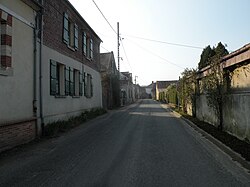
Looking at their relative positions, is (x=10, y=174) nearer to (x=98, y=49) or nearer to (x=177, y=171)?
(x=177, y=171)

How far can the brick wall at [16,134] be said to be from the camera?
865cm

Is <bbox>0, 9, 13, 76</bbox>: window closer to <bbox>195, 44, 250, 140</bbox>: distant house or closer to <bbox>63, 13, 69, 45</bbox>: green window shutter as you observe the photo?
<bbox>63, 13, 69, 45</bbox>: green window shutter

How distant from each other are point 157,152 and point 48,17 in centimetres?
879

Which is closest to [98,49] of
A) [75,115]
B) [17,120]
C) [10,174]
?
[75,115]

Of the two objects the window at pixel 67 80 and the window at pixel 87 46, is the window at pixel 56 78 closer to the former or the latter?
the window at pixel 67 80

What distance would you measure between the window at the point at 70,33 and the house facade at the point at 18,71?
15.0 ft

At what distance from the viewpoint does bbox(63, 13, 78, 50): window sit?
16453 mm

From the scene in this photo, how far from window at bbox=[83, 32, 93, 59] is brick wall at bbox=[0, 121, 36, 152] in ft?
36.3

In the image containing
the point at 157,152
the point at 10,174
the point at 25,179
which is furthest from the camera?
the point at 157,152

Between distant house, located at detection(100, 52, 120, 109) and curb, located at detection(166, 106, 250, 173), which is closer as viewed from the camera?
curb, located at detection(166, 106, 250, 173)

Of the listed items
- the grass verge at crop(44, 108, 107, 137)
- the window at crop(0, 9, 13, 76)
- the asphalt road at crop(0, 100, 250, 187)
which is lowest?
the asphalt road at crop(0, 100, 250, 187)

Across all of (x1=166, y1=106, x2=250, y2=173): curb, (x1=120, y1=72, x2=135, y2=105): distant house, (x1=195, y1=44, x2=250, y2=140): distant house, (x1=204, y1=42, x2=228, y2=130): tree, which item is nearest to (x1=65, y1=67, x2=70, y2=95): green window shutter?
(x1=204, y1=42, x2=228, y2=130): tree

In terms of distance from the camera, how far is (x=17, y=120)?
977cm

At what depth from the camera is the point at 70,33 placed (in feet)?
59.0
